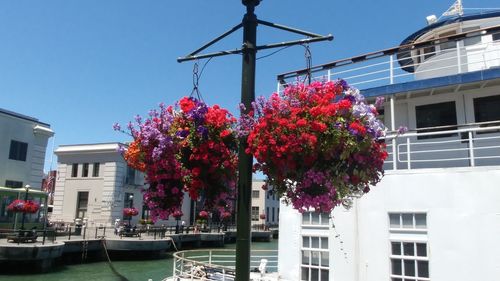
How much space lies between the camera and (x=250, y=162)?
4.52 metres

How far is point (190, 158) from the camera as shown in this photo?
4922 mm

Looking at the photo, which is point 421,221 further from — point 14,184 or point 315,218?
point 14,184

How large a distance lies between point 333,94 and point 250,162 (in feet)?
3.93

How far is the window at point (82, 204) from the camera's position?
50781 mm

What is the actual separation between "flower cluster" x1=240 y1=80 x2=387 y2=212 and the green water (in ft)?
74.8

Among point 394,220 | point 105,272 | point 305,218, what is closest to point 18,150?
point 105,272

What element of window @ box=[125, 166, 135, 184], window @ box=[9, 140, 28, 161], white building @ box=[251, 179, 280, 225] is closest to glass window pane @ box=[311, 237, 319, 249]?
window @ box=[9, 140, 28, 161]

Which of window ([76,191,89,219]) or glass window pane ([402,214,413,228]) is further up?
window ([76,191,89,219])

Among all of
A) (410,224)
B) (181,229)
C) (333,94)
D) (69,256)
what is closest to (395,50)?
(410,224)

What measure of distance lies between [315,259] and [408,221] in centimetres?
224

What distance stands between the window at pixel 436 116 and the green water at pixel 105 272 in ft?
61.7

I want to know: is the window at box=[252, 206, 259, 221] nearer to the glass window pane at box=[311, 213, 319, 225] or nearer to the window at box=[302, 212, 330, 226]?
the window at box=[302, 212, 330, 226]

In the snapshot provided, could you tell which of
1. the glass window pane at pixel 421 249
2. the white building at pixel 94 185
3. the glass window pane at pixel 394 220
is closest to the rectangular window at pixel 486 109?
the glass window pane at pixel 394 220

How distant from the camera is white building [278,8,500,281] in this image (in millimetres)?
8305
